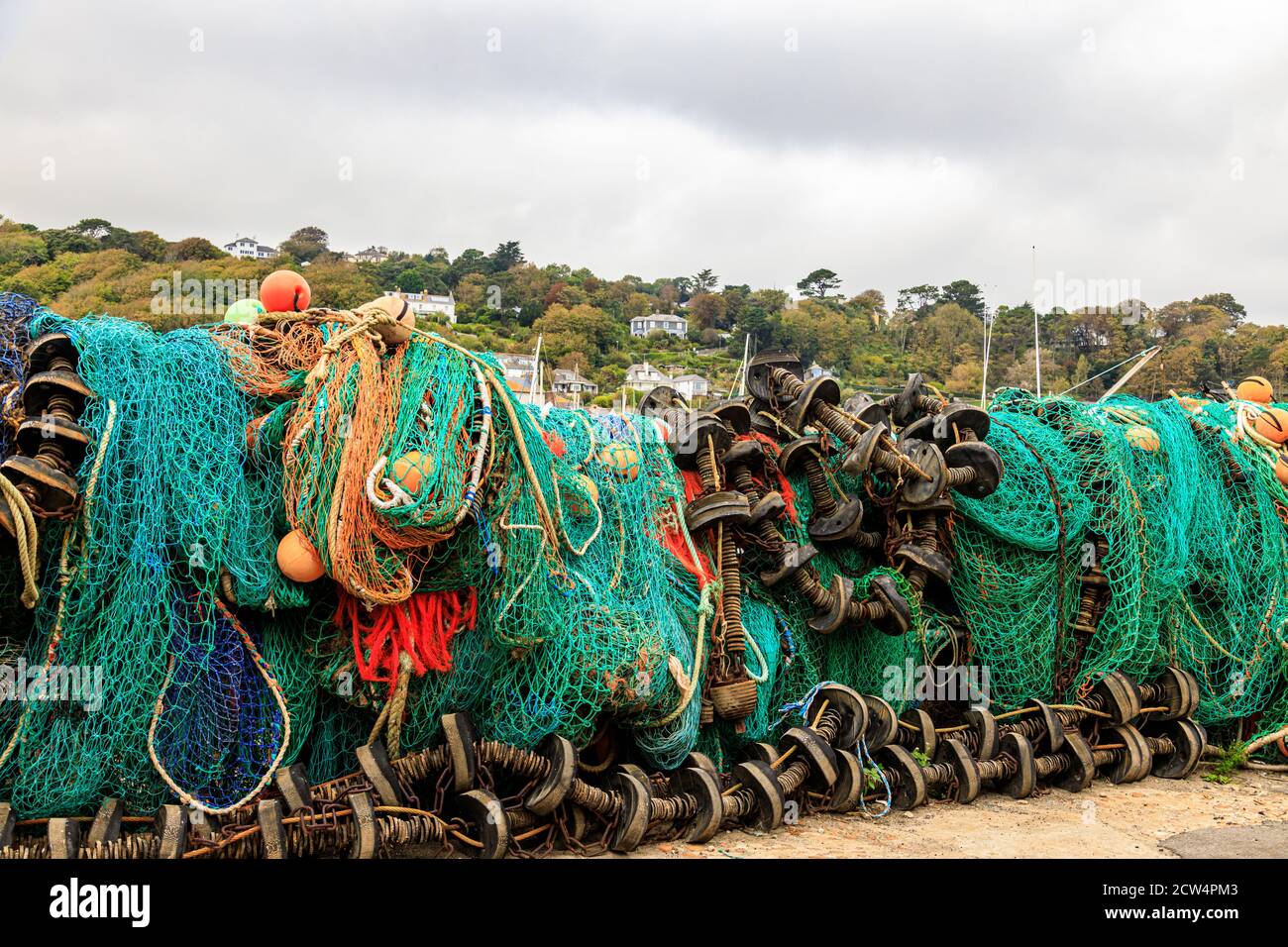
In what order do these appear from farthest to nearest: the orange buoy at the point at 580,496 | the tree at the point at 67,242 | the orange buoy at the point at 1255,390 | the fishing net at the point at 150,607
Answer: the tree at the point at 67,242 < the orange buoy at the point at 1255,390 < the orange buoy at the point at 580,496 < the fishing net at the point at 150,607

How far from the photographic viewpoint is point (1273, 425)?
807 centimetres

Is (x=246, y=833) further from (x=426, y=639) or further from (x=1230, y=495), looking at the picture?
(x=1230, y=495)

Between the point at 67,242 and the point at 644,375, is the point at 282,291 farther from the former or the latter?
the point at 67,242

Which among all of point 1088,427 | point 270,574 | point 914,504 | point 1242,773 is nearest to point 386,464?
point 270,574

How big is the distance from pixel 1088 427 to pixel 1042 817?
2.75 meters

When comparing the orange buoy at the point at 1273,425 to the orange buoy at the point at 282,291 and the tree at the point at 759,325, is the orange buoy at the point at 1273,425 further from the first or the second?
the tree at the point at 759,325

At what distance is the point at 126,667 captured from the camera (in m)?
4.43

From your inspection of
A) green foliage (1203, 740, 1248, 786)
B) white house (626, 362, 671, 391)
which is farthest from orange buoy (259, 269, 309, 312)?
white house (626, 362, 671, 391)

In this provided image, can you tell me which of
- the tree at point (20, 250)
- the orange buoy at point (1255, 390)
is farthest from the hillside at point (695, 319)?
the orange buoy at point (1255, 390)

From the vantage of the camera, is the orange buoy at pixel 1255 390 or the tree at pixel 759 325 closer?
the orange buoy at pixel 1255 390

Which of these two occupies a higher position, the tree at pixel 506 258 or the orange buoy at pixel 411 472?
the tree at pixel 506 258

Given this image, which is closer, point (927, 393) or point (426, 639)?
point (426, 639)

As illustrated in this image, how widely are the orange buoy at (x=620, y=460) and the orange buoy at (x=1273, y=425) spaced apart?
5134 mm

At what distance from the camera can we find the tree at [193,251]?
65875mm
